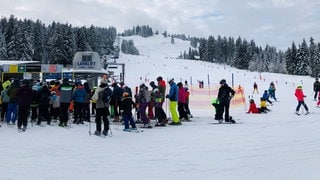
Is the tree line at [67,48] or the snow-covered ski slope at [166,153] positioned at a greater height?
the tree line at [67,48]

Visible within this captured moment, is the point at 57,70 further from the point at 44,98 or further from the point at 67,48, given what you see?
the point at 67,48

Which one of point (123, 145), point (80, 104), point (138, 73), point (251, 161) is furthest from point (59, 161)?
point (138, 73)

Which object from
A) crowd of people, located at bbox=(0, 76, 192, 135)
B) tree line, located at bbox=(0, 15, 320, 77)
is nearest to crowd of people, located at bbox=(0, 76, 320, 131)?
crowd of people, located at bbox=(0, 76, 192, 135)

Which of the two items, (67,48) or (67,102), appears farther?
(67,48)

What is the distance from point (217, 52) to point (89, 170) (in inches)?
5716

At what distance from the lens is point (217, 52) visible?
492 ft

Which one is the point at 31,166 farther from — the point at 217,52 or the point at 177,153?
the point at 217,52

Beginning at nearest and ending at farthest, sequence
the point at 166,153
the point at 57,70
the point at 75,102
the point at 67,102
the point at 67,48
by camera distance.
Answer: the point at 166,153 → the point at 67,102 → the point at 75,102 → the point at 57,70 → the point at 67,48

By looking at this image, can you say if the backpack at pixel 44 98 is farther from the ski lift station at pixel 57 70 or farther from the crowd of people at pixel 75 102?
the ski lift station at pixel 57 70

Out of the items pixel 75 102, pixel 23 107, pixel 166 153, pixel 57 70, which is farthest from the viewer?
pixel 57 70

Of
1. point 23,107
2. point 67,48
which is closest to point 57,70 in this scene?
point 23,107

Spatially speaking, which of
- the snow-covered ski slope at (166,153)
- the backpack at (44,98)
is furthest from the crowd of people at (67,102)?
the snow-covered ski slope at (166,153)

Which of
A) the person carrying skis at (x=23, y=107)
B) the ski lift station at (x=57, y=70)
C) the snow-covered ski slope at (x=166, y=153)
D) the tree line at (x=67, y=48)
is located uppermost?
the tree line at (x=67, y=48)

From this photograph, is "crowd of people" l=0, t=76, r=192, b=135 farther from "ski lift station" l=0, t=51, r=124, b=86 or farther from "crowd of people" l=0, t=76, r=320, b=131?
"ski lift station" l=0, t=51, r=124, b=86
